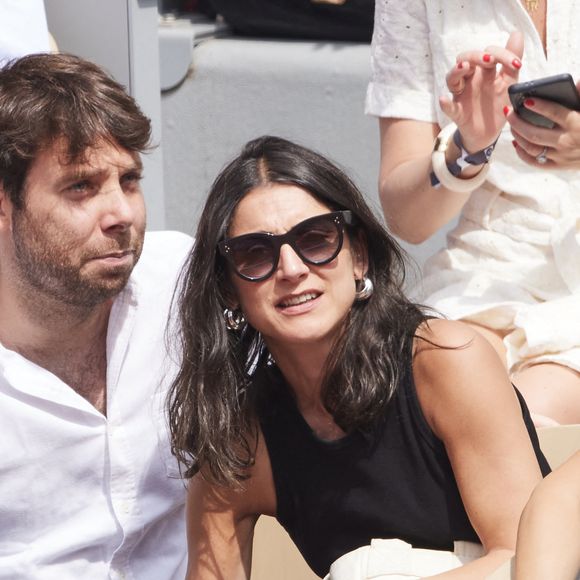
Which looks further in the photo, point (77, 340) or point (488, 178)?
point (488, 178)

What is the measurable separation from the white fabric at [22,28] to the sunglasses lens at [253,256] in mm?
1176

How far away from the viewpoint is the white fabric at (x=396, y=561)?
1839mm

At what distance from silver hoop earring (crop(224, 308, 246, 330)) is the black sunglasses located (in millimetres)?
132

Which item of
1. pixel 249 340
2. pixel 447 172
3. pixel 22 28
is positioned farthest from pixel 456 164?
pixel 22 28

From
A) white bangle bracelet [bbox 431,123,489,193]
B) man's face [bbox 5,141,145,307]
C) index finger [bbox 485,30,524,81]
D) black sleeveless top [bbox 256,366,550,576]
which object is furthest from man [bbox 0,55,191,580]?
index finger [bbox 485,30,524,81]

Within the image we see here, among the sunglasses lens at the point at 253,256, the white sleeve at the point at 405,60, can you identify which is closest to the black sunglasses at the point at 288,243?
the sunglasses lens at the point at 253,256

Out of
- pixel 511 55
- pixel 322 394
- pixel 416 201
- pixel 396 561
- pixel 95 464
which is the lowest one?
pixel 95 464

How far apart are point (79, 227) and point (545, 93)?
2.76ft

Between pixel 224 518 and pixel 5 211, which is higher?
pixel 5 211

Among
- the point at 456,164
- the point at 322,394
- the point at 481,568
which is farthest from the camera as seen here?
the point at 456,164

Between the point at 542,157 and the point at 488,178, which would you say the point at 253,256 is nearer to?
the point at 542,157

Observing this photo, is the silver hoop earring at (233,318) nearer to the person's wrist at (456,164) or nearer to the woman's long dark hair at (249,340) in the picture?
the woman's long dark hair at (249,340)

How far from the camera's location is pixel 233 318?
2.09 meters

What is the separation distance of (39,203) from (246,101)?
76.5 inches
